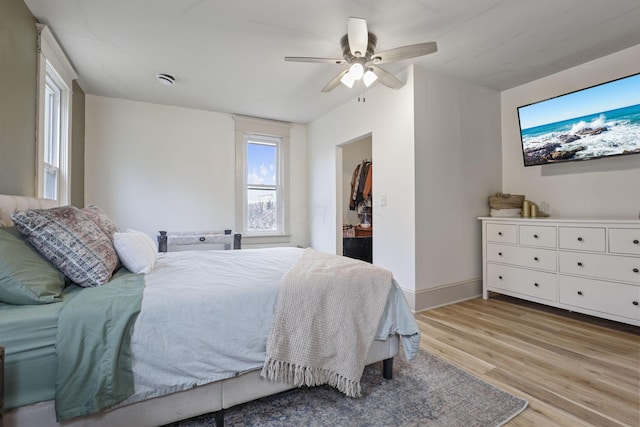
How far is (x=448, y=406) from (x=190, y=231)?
11.6 feet

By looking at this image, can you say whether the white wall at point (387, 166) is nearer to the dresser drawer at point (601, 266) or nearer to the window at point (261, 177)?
the window at point (261, 177)

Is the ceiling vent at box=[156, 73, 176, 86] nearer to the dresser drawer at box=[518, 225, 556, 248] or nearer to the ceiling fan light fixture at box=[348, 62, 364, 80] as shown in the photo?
the ceiling fan light fixture at box=[348, 62, 364, 80]

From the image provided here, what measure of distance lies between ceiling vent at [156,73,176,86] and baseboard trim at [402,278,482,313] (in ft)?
10.8

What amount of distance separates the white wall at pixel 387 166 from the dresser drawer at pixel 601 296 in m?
1.31

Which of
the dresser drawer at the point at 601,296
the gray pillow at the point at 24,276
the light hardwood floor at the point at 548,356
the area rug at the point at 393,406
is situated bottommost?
the area rug at the point at 393,406

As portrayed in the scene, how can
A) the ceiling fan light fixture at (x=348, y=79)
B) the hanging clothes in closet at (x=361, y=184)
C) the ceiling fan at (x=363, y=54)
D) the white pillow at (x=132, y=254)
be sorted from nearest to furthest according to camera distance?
the white pillow at (x=132, y=254)
the ceiling fan at (x=363, y=54)
the ceiling fan light fixture at (x=348, y=79)
the hanging clothes in closet at (x=361, y=184)

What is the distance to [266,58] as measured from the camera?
2.66 meters

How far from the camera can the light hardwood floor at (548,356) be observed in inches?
54.9

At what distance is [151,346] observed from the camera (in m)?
1.09

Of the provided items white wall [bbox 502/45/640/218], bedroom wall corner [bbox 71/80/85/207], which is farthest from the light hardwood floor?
bedroom wall corner [bbox 71/80/85/207]

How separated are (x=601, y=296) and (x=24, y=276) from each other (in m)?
3.67

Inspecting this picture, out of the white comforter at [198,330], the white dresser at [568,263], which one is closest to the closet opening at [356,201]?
the white dresser at [568,263]

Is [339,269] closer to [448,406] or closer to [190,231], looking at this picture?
[448,406]

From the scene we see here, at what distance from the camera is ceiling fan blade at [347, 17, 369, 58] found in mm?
1857
